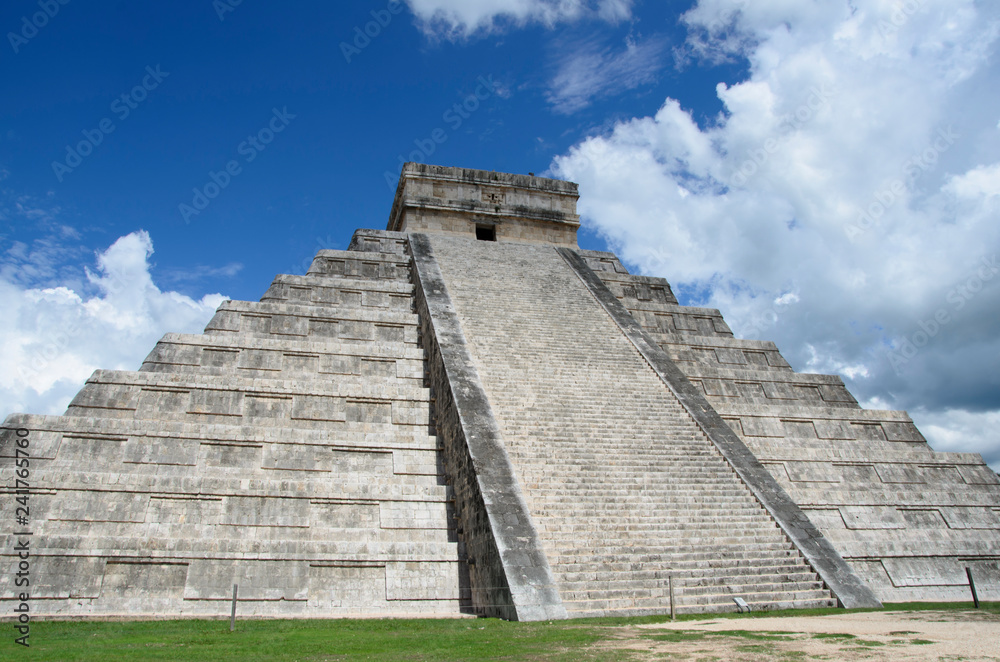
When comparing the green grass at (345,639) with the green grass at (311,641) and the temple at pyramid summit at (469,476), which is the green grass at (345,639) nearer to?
the green grass at (311,641)

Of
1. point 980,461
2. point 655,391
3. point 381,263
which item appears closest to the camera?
point 655,391

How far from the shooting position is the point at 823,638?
602 centimetres

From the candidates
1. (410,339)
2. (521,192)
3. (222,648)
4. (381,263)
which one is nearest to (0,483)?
(222,648)

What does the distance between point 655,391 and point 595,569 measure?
213 inches

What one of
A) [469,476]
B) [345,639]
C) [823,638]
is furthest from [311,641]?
[823,638]

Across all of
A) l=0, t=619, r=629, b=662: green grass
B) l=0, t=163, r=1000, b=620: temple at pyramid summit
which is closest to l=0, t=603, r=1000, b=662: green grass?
l=0, t=619, r=629, b=662: green grass

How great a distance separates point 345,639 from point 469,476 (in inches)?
145

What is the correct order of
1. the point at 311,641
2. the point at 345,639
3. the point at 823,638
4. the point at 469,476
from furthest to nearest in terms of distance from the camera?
1. the point at 469,476
2. the point at 345,639
3. the point at 311,641
4. the point at 823,638

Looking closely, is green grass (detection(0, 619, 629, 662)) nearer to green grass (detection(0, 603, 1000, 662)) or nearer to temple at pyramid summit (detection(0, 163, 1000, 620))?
green grass (detection(0, 603, 1000, 662))

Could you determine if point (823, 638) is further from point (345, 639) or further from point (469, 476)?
point (469, 476)

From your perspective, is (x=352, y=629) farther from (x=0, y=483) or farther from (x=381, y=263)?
(x=381, y=263)

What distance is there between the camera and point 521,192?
75.4ft

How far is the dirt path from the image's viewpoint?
5180 mm

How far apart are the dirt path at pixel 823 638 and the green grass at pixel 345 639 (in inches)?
3.8
